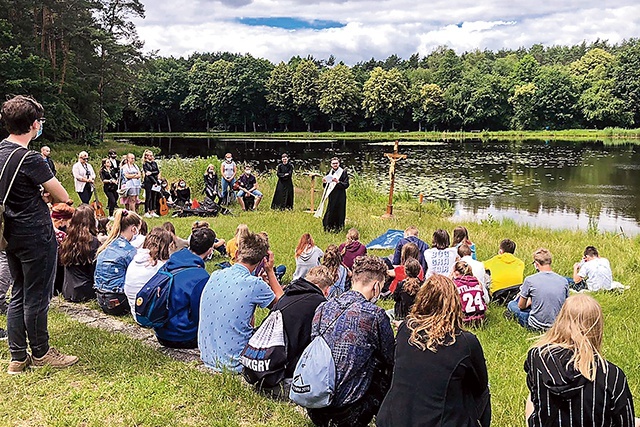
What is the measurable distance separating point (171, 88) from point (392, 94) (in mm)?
30728

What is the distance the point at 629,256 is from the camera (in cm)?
951

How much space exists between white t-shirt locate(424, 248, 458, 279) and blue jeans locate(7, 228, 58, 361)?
429cm

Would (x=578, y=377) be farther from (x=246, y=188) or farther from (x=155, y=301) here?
(x=246, y=188)

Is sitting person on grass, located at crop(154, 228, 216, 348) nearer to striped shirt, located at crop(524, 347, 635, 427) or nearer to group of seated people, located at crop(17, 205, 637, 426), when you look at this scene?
group of seated people, located at crop(17, 205, 637, 426)

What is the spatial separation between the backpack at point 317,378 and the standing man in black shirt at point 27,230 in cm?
190

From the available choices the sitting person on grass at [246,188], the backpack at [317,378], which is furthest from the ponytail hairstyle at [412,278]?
the sitting person on grass at [246,188]

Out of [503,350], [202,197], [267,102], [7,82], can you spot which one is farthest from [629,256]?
[267,102]

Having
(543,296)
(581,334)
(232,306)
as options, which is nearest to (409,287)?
(543,296)

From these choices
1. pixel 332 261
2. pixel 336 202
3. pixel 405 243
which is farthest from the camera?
pixel 336 202

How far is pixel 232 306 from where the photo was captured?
3939 millimetres

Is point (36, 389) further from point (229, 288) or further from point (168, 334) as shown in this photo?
point (229, 288)

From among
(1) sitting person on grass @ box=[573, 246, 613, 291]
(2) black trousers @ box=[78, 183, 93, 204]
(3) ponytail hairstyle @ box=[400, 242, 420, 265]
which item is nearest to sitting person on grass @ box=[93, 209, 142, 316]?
(3) ponytail hairstyle @ box=[400, 242, 420, 265]

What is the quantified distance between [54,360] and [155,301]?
31.7 inches

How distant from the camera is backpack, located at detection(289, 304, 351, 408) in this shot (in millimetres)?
3176
